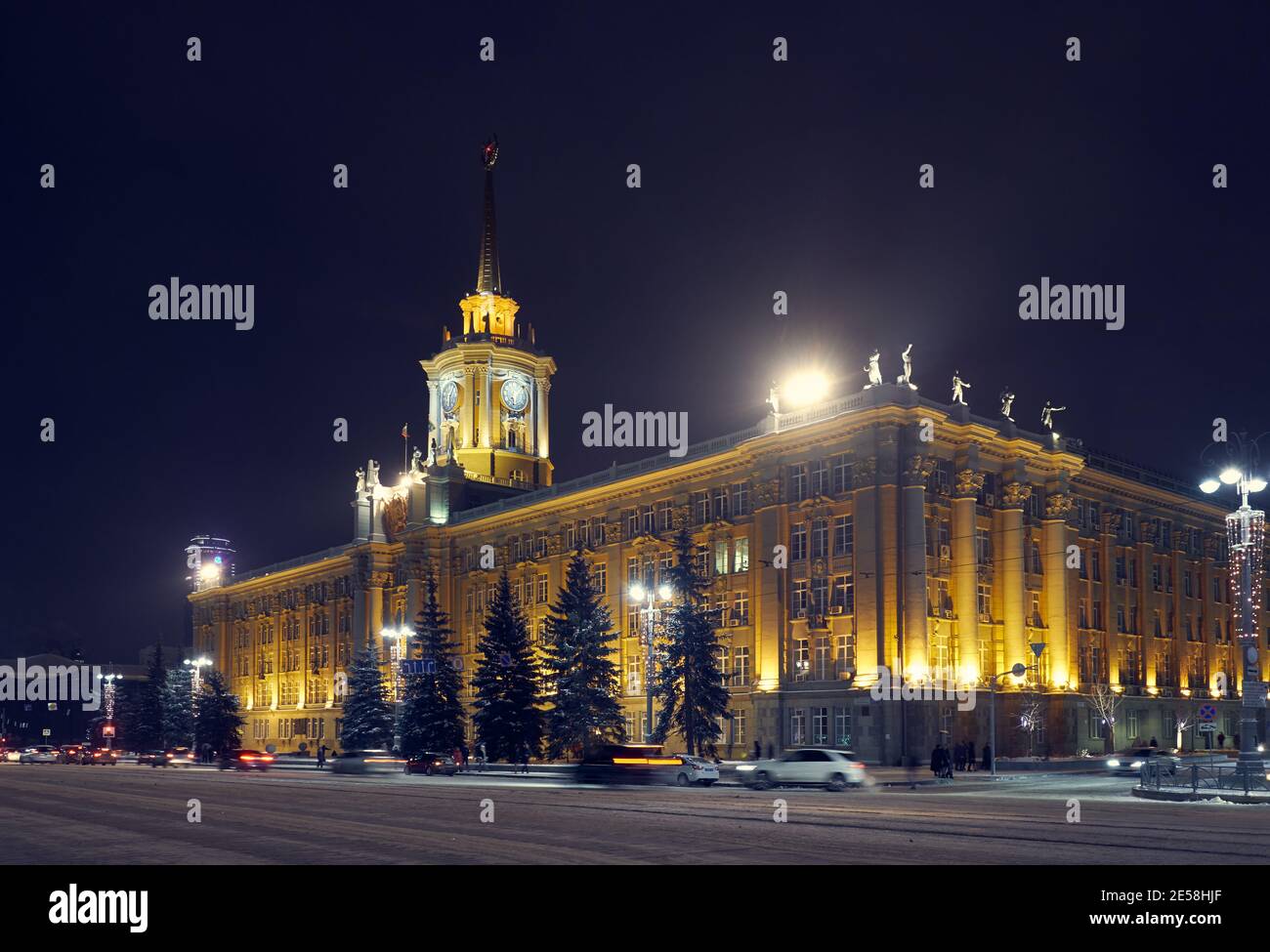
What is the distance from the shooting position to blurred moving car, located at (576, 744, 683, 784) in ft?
143

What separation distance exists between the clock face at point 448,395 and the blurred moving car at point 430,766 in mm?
54579

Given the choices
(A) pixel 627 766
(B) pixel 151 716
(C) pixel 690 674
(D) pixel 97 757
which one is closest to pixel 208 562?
(B) pixel 151 716

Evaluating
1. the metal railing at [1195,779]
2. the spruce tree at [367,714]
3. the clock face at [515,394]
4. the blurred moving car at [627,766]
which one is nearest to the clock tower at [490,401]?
the clock face at [515,394]

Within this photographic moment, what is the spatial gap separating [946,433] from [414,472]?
5235cm

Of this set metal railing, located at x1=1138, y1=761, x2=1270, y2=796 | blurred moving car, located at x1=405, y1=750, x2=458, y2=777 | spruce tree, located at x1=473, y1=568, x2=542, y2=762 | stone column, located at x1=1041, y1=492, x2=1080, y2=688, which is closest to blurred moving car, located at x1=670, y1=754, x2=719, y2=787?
metal railing, located at x1=1138, y1=761, x2=1270, y2=796

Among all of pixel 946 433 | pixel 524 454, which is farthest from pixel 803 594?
pixel 524 454

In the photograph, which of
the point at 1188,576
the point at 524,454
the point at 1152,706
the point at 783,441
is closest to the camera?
the point at 783,441

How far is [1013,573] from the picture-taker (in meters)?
66.8

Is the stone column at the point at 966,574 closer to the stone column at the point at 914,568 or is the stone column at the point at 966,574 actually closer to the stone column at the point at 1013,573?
the stone column at the point at 1013,573

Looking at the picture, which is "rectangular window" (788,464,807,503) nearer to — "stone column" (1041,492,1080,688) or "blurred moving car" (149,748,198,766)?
"stone column" (1041,492,1080,688)

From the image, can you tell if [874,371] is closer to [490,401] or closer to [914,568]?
[914,568]

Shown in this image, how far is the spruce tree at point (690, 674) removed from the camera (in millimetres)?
59750
